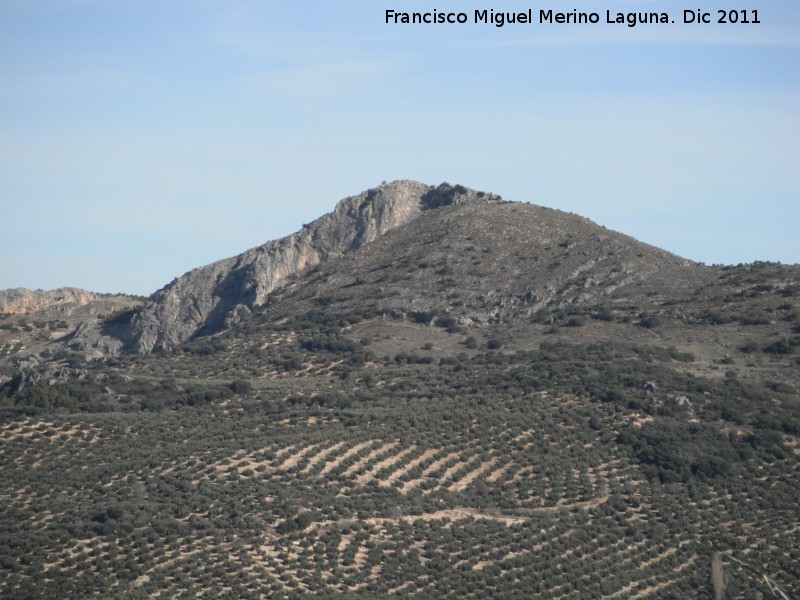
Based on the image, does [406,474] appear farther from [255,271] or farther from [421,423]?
[255,271]

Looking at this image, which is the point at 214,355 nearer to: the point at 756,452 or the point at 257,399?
the point at 257,399

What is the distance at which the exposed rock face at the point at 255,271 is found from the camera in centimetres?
10200

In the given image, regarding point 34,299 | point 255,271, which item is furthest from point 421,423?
point 34,299

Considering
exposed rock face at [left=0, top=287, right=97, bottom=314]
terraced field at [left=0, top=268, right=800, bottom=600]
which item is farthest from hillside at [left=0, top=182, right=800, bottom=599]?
exposed rock face at [left=0, top=287, right=97, bottom=314]

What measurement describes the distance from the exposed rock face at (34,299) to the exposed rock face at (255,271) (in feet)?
55.5

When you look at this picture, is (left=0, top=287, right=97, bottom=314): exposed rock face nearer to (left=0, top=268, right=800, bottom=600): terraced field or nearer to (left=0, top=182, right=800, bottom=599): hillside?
(left=0, top=182, right=800, bottom=599): hillside

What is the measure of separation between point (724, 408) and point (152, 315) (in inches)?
2043

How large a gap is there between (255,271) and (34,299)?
27.7 metres

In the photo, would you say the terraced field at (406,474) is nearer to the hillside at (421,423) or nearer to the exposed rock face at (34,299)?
the hillside at (421,423)

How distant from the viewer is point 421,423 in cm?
6769

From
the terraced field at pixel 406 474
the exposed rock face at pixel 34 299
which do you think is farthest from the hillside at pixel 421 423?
the exposed rock face at pixel 34 299

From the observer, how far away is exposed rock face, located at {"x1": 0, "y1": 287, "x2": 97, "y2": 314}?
11619cm

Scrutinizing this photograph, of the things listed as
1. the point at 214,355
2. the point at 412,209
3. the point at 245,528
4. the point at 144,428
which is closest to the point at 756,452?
the point at 245,528

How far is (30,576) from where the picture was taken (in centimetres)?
4747
